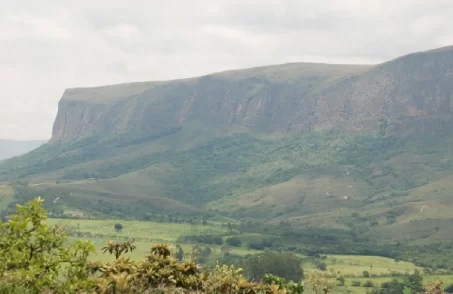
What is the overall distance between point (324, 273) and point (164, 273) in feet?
21.7

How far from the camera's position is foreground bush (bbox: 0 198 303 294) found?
13.3 m

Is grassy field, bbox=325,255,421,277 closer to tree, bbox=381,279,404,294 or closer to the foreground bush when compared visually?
tree, bbox=381,279,404,294

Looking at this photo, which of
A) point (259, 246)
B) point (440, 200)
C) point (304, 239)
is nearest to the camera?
point (259, 246)

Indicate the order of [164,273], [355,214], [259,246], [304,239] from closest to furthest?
1. [164,273]
2. [259,246]
3. [304,239]
4. [355,214]

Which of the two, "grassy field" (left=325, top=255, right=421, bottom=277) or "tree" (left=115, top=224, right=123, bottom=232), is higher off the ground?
"tree" (left=115, top=224, right=123, bottom=232)

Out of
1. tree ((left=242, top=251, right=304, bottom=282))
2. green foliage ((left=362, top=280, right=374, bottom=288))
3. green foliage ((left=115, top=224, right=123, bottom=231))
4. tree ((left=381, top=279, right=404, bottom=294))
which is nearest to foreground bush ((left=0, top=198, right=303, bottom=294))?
tree ((left=381, top=279, right=404, bottom=294))

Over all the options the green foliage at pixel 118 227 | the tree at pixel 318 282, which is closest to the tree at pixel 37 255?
the tree at pixel 318 282

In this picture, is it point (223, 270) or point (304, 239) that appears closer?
point (223, 270)

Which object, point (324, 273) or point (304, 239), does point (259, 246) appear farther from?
point (324, 273)

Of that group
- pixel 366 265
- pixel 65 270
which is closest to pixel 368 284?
pixel 366 265

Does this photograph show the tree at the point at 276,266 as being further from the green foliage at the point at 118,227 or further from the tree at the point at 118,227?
the green foliage at the point at 118,227

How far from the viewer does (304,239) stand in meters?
143

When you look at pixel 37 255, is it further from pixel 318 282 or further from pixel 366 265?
pixel 366 265

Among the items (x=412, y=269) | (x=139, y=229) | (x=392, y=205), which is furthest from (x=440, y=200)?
(x=139, y=229)
